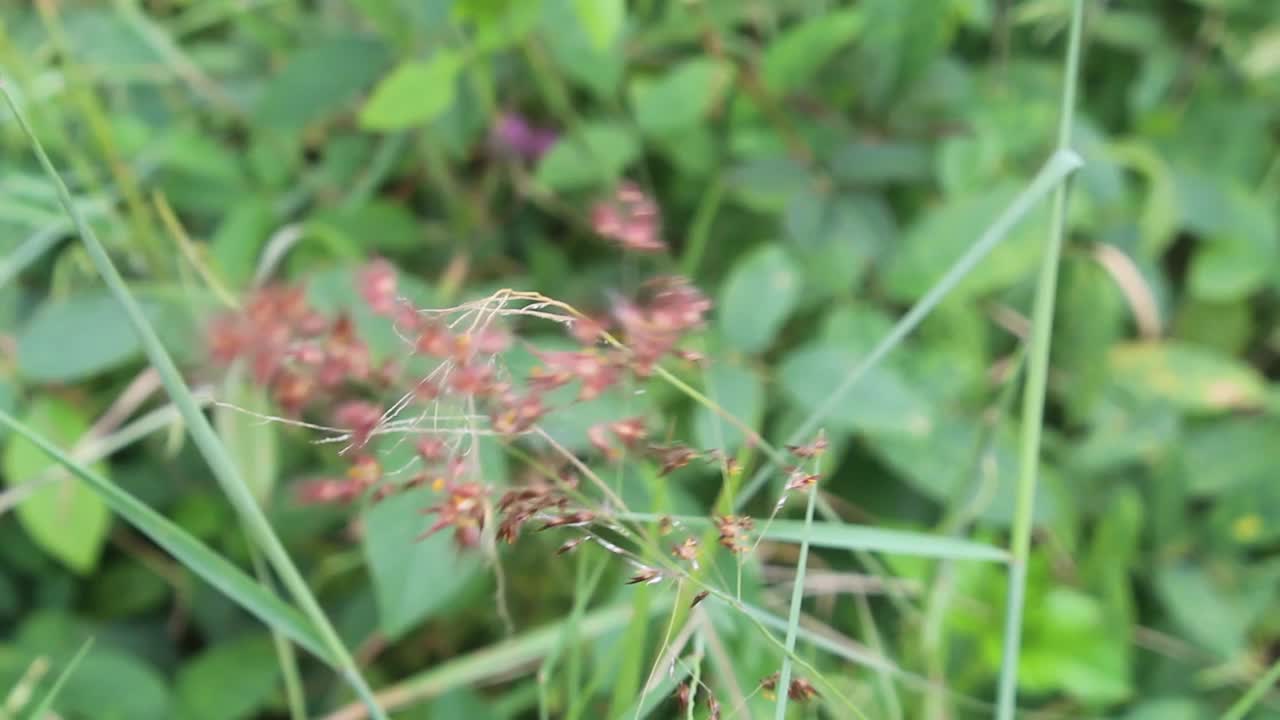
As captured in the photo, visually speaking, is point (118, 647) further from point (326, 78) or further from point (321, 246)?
point (326, 78)

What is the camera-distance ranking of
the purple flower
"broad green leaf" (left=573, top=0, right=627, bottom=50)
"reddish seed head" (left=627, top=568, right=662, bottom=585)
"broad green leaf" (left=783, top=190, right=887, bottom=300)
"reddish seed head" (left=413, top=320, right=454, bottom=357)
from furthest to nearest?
the purple flower → "broad green leaf" (left=783, top=190, right=887, bottom=300) → "broad green leaf" (left=573, top=0, right=627, bottom=50) → "reddish seed head" (left=413, top=320, right=454, bottom=357) → "reddish seed head" (left=627, top=568, right=662, bottom=585)

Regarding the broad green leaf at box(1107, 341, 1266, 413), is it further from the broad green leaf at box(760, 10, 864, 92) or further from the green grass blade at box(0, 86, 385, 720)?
the green grass blade at box(0, 86, 385, 720)

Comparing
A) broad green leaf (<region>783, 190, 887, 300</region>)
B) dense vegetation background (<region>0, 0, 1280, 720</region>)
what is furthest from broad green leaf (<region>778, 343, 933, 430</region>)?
broad green leaf (<region>783, 190, 887, 300</region>)

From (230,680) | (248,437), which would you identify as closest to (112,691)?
(230,680)

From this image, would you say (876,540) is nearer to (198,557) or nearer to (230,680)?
(198,557)

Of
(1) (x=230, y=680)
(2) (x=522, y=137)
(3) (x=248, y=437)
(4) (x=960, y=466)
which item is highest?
(2) (x=522, y=137)

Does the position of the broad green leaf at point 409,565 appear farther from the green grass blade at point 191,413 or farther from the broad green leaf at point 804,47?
the broad green leaf at point 804,47
